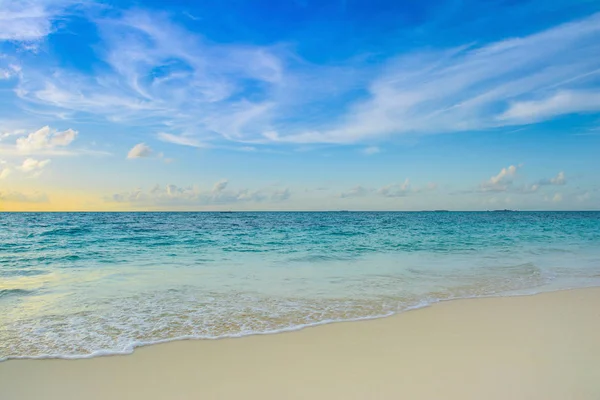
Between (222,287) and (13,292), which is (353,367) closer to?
(222,287)

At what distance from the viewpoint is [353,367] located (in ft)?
14.0

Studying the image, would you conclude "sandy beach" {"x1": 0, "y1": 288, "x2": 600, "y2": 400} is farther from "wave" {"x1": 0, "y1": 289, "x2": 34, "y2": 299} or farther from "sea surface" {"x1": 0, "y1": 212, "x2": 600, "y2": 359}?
"wave" {"x1": 0, "y1": 289, "x2": 34, "y2": 299}

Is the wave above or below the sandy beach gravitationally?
below

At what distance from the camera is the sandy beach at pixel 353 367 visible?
3.79m

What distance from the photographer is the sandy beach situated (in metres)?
3.79

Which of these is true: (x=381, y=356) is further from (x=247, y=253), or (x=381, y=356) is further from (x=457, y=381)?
(x=247, y=253)

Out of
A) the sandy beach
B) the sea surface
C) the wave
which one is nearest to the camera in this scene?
the sandy beach

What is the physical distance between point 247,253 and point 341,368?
39.5 feet

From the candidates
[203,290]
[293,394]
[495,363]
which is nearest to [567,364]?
[495,363]

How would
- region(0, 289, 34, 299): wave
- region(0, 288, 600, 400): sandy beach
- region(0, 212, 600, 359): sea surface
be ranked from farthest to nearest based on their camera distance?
region(0, 289, 34, 299): wave
region(0, 212, 600, 359): sea surface
region(0, 288, 600, 400): sandy beach

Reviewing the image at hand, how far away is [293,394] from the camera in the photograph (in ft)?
12.3

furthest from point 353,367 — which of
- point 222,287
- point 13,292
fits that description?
point 13,292

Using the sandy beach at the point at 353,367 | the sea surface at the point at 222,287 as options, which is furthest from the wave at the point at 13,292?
the sandy beach at the point at 353,367

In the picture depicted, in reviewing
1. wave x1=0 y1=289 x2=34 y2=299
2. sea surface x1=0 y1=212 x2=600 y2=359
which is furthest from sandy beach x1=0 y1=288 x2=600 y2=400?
wave x1=0 y1=289 x2=34 y2=299
